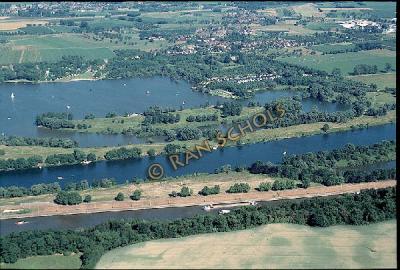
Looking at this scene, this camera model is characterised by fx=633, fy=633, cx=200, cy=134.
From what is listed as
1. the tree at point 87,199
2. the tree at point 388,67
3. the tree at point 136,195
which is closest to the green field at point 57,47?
the tree at point 388,67

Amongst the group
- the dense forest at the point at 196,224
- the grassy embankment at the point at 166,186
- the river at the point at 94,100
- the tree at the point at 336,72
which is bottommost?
the grassy embankment at the point at 166,186

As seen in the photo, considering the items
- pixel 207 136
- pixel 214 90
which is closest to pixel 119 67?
pixel 214 90

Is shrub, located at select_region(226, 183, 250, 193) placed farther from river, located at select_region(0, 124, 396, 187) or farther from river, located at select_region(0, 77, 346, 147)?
river, located at select_region(0, 77, 346, 147)

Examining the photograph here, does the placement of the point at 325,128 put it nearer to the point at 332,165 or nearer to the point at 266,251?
the point at 332,165

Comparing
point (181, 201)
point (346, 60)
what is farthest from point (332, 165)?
point (346, 60)

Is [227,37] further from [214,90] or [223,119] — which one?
[223,119]
